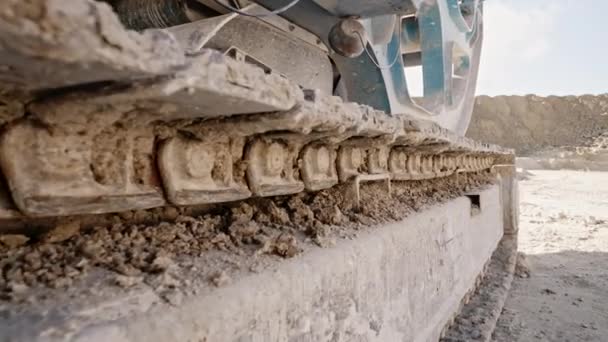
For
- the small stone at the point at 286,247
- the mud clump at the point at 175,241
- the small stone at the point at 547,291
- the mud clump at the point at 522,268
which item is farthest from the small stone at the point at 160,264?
the mud clump at the point at 522,268

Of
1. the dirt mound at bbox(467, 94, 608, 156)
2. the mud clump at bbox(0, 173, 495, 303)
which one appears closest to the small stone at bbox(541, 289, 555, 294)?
the mud clump at bbox(0, 173, 495, 303)

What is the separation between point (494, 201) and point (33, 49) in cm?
389

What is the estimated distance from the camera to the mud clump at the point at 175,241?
68cm

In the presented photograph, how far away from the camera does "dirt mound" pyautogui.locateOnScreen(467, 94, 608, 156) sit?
61.4 ft

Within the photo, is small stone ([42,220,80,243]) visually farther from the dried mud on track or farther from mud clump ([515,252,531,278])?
mud clump ([515,252,531,278])

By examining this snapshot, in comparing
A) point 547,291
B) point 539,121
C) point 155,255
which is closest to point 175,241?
point 155,255

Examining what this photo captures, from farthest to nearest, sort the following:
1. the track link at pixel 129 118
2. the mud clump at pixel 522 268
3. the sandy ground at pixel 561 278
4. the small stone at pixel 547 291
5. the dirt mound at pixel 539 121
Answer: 1. the dirt mound at pixel 539 121
2. the mud clump at pixel 522 268
3. the small stone at pixel 547 291
4. the sandy ground at pixel 561 278
5. the track link at pixel 129 118

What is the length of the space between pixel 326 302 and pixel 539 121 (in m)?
21.1

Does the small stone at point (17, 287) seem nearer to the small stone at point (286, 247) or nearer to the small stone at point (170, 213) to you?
the small stone at point (170, 213)

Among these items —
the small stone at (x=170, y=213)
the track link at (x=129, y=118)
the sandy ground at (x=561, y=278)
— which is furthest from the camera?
the sandy ground at (x=561, y=278)

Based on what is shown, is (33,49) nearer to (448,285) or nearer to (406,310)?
(406,310)

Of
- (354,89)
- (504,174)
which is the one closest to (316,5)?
(354,89)

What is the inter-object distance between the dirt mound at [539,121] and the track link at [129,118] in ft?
64.7

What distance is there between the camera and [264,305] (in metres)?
0.81
